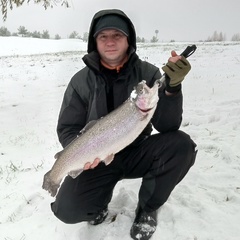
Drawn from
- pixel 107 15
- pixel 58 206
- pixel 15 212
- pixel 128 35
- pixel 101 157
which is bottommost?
pixel 15 212

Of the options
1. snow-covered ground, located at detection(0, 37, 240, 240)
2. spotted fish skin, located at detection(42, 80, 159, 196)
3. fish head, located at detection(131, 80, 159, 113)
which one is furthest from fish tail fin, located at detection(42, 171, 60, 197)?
fish head, located at detection(131, 80, 159, 113)

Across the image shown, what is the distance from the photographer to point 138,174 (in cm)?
302

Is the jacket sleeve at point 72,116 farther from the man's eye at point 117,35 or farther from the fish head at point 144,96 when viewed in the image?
the fish head at point 144,96

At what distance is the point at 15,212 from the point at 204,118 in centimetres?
384

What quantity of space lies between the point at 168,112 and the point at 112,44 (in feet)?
2.64

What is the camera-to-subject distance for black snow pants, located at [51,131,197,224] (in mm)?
2791

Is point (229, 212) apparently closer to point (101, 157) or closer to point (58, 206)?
point (101, 157)

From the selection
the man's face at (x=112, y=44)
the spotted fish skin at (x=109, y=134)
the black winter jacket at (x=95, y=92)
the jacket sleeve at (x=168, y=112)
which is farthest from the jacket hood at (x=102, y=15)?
the spotted fish skin at (x=109, y=134)

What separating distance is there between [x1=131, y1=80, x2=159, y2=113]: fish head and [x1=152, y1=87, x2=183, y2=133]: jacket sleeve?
1.35ft

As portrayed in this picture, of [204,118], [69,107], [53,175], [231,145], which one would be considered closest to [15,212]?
[53,175]

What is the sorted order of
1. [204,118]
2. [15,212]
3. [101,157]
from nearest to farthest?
1. [101,157]
2. [15,212]
3. [204,118]

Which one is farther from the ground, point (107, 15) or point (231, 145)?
point (107, 15)

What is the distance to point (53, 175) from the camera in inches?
104

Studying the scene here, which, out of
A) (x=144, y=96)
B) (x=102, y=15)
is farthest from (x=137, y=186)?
(x=102, y=15)
